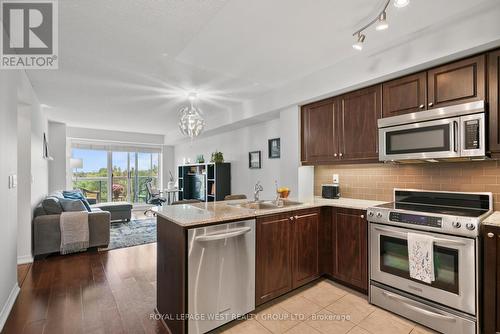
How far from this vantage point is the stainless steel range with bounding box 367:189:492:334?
182 centimetres

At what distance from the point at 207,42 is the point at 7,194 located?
233 cm

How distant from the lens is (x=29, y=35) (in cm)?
223

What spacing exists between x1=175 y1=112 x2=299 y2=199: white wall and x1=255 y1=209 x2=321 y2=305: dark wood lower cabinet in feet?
3.15

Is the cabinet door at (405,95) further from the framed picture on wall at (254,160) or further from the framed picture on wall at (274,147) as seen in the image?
the framed picture on wall at (254,160)

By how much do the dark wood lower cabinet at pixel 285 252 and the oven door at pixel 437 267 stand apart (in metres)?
0.60

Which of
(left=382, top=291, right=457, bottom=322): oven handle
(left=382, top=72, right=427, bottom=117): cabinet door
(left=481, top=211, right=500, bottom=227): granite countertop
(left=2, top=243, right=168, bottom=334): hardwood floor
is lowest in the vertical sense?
(left=2, top=243, right=168, bottom=334): hardwood floor

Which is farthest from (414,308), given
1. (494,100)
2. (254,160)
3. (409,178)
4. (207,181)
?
(207,181)

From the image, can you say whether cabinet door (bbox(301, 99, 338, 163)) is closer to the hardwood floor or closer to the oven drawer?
the oven drawer

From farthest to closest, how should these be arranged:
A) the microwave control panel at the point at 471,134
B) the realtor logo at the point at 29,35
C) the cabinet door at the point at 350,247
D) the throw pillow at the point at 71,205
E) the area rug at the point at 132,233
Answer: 1. the area rug at the point at 132,233
2. the throw pillow at the point at 71,205
3. the cabinet door at the point at 350,247
4. the microwave control panel at the point at 471,134
5. the realtor logo at the point at 29,35

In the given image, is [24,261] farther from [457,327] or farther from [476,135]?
[476,135]

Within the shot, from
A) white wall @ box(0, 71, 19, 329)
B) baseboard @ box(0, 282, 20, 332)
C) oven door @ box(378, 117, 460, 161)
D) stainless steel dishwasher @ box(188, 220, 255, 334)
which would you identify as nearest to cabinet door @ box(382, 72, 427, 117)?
oven door @ box(378, 117, 460, 161)

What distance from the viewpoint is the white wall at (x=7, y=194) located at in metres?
2.06

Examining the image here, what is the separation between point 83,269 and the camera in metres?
3.21

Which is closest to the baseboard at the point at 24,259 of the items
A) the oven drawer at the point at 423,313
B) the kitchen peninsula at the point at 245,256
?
the kitchen peninsula at the point at 245,256
